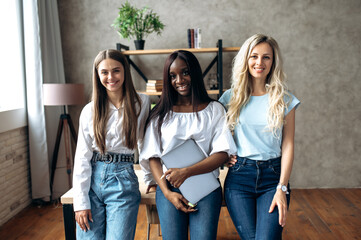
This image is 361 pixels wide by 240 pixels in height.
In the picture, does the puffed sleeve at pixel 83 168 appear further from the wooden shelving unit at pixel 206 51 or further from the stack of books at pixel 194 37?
the stack of books at pixel 194 37

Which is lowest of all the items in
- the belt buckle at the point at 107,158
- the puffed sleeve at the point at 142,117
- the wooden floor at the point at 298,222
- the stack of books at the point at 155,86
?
the wooden floor at the point at 298,222

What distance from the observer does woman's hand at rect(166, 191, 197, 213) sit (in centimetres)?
141

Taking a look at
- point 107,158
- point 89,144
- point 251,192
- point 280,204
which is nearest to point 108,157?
point 107,158

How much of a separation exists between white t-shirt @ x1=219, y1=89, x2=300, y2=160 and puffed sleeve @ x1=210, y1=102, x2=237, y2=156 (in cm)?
7

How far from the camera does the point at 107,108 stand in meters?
1.56

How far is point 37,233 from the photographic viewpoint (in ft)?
7.84

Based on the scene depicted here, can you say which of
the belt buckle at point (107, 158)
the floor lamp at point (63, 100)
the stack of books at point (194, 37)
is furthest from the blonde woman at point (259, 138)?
the floor lamp at point (63, 100)

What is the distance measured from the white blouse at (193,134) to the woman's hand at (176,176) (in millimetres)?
115

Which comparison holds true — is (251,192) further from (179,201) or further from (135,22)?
(135,22)

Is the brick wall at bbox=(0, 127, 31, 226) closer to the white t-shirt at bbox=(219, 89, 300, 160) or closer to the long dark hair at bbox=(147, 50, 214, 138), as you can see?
the long dark hair at bbox=(147, 50, 214, 138)

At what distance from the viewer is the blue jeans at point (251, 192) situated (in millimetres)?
1408

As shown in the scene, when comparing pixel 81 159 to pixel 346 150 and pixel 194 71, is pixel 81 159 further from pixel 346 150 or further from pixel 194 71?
pixel 346 150

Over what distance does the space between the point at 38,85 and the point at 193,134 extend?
2031mm

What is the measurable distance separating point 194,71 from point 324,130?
2.35 m
